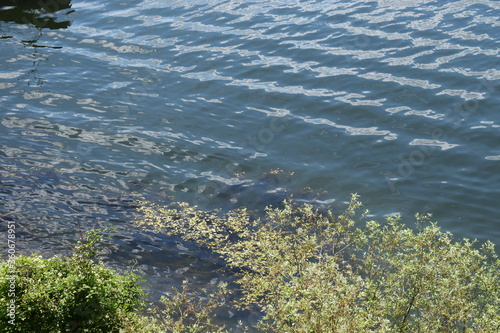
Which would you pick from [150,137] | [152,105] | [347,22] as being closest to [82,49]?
[152,105]

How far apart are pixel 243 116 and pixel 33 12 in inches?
385

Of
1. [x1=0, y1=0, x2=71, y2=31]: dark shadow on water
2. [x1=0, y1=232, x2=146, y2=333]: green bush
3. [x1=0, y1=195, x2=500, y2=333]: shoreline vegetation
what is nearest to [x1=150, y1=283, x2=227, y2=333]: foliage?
[x1=0, y1=195, x2=500, y2=333]: shoreline vegetation

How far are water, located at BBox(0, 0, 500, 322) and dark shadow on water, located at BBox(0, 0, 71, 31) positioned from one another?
0.11 metres

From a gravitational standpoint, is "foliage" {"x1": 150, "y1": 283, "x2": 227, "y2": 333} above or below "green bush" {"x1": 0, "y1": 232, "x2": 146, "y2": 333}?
below

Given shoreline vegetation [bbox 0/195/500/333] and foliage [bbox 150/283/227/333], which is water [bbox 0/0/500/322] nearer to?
foliage [bbox 150/283/227/333]

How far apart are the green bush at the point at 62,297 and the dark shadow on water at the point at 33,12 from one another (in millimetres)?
13837

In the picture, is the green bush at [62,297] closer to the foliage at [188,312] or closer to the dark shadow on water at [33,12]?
the foliage at [188,312]

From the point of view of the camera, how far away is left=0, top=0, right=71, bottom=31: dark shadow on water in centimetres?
1753

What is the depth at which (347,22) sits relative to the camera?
16500 millimetres

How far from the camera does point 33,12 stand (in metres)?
18.1

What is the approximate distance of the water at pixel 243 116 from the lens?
9711mm

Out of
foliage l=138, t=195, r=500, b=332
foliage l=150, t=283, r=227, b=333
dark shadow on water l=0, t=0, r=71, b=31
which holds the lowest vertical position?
foliage l=150, t=283, r=227, b=333

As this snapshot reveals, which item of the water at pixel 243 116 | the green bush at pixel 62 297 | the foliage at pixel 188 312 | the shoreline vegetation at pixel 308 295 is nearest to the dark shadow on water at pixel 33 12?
the water at pixel 243 116

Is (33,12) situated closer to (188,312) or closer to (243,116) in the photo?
(243,116)
